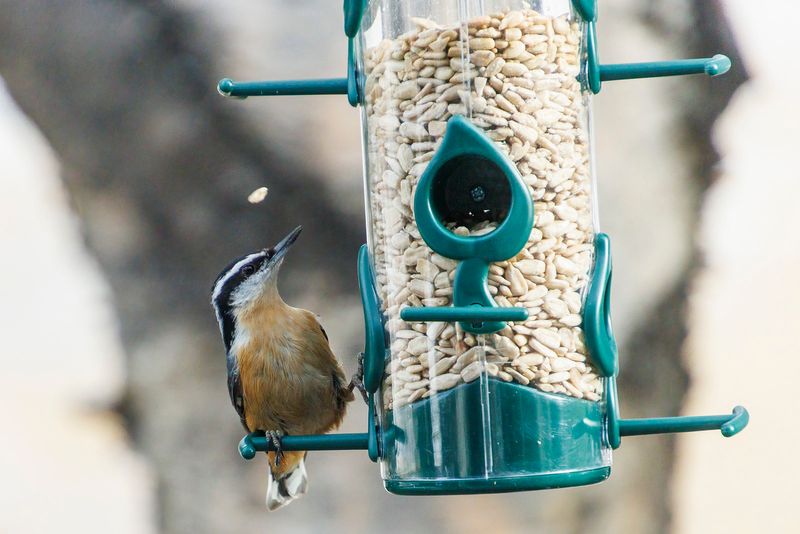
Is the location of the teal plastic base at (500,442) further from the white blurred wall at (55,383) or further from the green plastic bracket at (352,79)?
the white blurred wall at (55,383)

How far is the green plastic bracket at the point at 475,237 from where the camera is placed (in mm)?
3324

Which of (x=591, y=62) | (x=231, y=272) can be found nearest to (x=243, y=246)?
(x=231, y=272)

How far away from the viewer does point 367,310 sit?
145 inches

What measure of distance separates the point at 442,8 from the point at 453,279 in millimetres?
803

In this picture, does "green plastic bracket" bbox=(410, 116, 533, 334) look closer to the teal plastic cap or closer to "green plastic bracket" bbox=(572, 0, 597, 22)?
"green plastic bracket" bbox=(572, 0, 597, 22)

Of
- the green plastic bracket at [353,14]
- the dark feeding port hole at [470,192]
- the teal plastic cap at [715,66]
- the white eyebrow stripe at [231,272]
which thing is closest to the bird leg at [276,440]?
the white eyebrow stripe at [231,272]

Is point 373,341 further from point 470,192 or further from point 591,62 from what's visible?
point 591,62

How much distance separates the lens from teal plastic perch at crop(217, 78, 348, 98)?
12.1 ft

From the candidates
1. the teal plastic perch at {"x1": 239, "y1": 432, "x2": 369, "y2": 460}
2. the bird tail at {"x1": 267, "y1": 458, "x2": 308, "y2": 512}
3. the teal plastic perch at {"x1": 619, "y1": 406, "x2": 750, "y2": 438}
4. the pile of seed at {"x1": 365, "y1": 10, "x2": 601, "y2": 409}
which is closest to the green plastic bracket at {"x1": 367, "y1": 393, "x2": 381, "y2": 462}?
the teal plastic perch at {"x1": 239, "y1": 432, "x2": 369, "y2": 460}

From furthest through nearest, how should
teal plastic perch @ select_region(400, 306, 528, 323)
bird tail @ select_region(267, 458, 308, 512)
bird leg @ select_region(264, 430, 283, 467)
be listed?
bird tail @ select_region(267, 458, 308, 512) → bird leg @ select_region(264, 430, 283, 467) → teal plastic perch @ select_region(400, 306, 528, 323)

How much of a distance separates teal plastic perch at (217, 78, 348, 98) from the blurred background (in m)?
2.18

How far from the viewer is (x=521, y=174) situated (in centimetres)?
344

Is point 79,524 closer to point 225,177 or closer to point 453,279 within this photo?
point 225,177

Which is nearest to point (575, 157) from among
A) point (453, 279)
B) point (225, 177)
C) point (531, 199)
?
point (531, 199)
